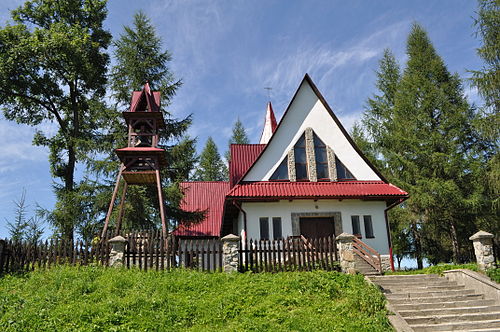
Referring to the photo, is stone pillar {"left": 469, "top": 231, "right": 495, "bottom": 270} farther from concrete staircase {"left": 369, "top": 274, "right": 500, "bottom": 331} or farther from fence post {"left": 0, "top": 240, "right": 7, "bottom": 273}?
fence post {"left": 0, "top": 240, "right": 7, "bottom": 273}

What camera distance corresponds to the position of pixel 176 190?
17.7 meters

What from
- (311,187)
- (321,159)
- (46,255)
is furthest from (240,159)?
(46,255)

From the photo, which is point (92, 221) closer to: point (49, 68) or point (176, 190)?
point (176, 190)

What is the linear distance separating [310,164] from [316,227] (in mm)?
3064

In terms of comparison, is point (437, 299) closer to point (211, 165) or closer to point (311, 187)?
point (311, 187)

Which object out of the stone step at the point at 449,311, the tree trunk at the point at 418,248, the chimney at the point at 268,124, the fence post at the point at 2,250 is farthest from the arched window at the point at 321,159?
the fence post at the point at 2,250

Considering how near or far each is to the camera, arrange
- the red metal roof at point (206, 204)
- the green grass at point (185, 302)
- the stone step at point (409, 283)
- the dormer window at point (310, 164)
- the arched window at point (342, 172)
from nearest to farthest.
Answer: the green grass at point (185, 302) < the stone step at point (409, 283) < the dormer window at point (310, 164) < the arched window at point (342, 172) < the red metal roof at point (206, 204)

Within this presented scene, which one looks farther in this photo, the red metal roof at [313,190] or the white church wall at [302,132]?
the white church wall at [302,132]

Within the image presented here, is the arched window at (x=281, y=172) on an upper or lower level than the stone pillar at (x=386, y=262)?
upper

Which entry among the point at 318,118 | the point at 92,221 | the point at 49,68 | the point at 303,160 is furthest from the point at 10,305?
the point at 49,68

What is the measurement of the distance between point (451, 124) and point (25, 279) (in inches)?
843

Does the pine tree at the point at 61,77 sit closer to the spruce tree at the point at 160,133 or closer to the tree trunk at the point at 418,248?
the spruce tree at the point at 160,133

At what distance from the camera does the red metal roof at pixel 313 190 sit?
16156 millimetres

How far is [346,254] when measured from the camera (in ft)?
39.9
